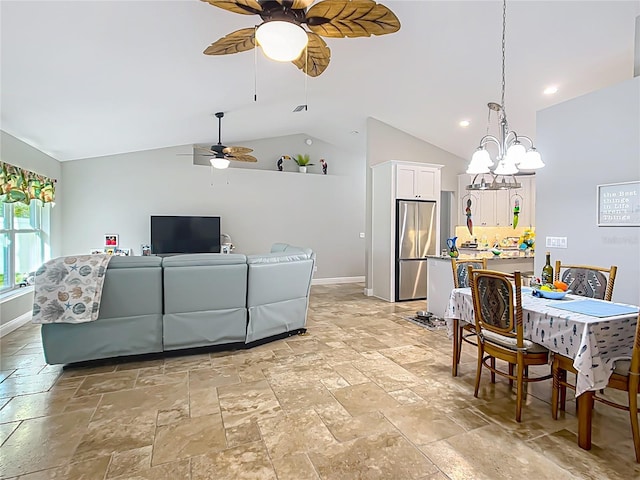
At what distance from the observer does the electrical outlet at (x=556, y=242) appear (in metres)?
3.68

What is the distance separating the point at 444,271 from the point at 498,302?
247 cm

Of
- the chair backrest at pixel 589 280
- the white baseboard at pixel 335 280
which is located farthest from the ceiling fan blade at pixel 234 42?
the white baseboard at pixel 335 280

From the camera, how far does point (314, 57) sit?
259 centimetres

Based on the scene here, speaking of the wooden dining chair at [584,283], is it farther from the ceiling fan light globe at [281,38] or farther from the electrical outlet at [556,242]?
the ceiling fan light globe at [281,38]

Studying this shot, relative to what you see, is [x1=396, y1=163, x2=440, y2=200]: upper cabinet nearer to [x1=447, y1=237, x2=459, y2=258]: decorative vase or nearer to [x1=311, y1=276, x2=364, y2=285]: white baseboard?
[x1=447, y1=237, x2=459, y2=258]: decorative vase

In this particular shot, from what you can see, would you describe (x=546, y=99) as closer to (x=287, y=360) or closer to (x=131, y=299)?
(x=287, y=360)

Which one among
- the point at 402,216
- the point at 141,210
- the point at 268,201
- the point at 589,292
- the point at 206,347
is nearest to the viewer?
the point at 589,292

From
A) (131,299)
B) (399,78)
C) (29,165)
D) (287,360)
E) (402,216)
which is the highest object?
(399,78)

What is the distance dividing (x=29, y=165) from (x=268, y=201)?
164 inches

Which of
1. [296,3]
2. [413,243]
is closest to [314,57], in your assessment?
[296,3]

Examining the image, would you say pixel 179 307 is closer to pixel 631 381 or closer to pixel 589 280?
pixel 631 381

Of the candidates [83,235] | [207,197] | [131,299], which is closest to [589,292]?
[131,299]

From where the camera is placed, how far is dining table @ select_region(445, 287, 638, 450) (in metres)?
1.99

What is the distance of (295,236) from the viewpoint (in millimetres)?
8016
